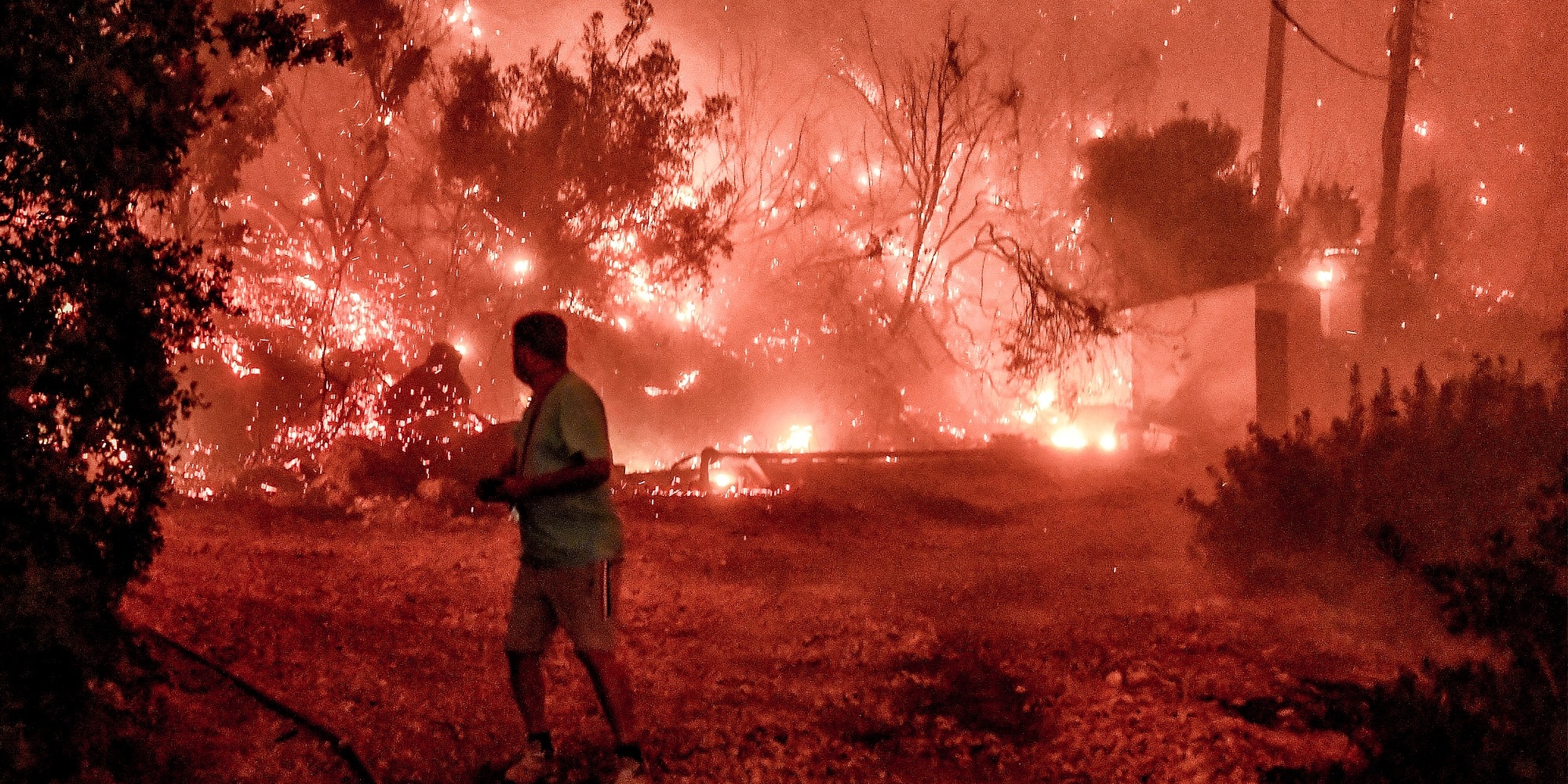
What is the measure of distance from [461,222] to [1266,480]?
54.8 ft

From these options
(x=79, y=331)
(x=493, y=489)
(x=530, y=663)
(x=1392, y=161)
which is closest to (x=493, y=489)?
(x=493, y=489)

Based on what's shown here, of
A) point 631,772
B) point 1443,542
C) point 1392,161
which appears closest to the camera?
point 631,772

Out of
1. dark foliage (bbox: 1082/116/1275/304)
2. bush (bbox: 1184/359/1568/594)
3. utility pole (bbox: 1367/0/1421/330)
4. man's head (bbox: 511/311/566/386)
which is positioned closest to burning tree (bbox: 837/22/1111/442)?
dark foliage (bbox: 1082/116/1275/304)

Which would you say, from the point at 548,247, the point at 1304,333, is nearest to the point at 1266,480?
the point at 1304,333

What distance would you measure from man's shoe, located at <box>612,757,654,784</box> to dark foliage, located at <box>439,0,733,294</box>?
55.0ft

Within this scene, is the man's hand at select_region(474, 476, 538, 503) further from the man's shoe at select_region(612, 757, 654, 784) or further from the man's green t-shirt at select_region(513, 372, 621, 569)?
the man's shoe at select_region(612, 757, 654, 784)

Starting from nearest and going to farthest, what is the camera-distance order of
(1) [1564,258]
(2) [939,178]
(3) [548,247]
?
1. (3) [548,247]
2. (2) [939,178]
3. (1) [1564,258]

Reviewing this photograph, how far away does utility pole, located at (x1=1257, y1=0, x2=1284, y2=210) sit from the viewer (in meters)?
24.8

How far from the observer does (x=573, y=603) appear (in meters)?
4.03

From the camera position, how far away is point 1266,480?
27.2ft

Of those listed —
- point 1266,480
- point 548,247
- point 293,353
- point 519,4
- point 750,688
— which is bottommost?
point 750,688

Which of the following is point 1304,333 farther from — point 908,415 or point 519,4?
point 519,4

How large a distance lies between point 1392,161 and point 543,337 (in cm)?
2778

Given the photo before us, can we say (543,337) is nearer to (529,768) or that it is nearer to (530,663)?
(530,663)
